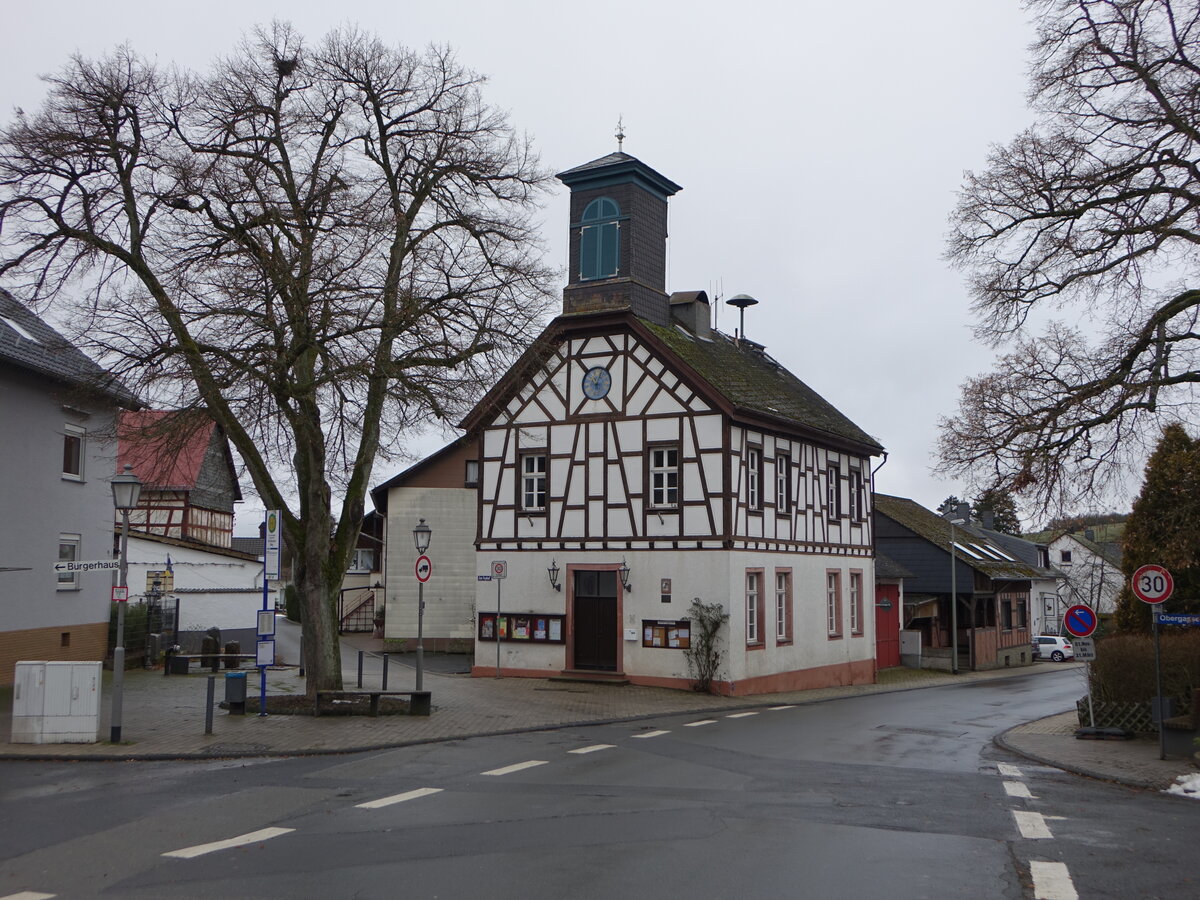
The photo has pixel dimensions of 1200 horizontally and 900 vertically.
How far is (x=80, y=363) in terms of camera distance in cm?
2383

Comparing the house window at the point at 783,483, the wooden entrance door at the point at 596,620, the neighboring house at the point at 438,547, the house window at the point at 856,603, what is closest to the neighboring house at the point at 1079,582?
the house window at the point at 856,603

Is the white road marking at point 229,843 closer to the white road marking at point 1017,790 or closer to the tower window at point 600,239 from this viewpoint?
the white road marking at point 1017,790

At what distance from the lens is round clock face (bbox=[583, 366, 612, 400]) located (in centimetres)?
2672

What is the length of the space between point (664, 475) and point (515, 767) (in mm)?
13075

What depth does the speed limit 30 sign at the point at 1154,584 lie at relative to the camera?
15273mm

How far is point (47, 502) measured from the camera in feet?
78.1

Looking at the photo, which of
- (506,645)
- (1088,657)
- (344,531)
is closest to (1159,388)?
(1088,657)

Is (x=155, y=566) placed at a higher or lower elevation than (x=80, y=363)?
lower

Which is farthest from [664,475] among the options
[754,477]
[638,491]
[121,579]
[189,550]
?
[189,550]

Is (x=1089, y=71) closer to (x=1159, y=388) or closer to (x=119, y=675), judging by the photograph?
(x=1159, y=388)

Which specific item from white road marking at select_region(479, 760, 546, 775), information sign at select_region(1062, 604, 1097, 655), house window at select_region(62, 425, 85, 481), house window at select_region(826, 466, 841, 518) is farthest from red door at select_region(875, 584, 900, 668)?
white road marking at select_region(479, 760, 546, 775)

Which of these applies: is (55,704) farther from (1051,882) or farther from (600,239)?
(600,239)

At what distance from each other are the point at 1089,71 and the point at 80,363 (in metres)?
20.3

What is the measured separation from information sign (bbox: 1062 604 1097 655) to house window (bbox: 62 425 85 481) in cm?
2077
